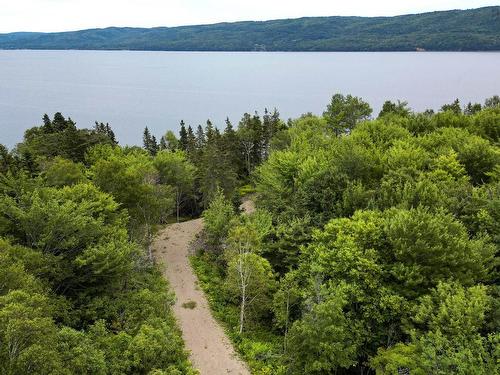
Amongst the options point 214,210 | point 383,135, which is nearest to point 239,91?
point 383,135

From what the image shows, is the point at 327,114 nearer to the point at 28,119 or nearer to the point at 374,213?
the point at 374,213

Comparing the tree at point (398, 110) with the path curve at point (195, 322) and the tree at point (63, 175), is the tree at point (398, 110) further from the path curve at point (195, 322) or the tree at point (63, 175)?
the tree at point (63, 175)

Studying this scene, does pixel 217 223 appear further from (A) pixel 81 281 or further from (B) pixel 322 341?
(B) pixel 322 341

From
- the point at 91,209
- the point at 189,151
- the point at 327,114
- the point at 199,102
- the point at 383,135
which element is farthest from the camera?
the point at 199,102

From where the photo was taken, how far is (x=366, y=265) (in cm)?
2414

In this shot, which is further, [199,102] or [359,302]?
[199,102]

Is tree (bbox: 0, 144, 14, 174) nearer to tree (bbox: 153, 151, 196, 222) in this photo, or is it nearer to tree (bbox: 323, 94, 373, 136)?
tree (bbox: 153, 151, 196, 222)

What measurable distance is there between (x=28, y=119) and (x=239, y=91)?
7247cm

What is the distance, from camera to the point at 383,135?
4872 centimetres

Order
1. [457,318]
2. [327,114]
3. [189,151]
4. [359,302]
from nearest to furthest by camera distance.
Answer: [457,318] < [359,302] < [189,151] < [327,114]

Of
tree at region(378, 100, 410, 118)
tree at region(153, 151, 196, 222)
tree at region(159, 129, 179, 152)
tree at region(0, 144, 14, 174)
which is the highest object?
tree at region(0, 144, 14, 174)

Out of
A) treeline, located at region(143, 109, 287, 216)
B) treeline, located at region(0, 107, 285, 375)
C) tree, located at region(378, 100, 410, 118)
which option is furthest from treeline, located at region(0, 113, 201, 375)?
tree, located at region(378, 100, 410, 118)

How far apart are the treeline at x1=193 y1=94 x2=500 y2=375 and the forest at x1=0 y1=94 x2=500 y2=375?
110 millimetres

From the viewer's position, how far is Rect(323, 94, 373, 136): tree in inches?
2854
